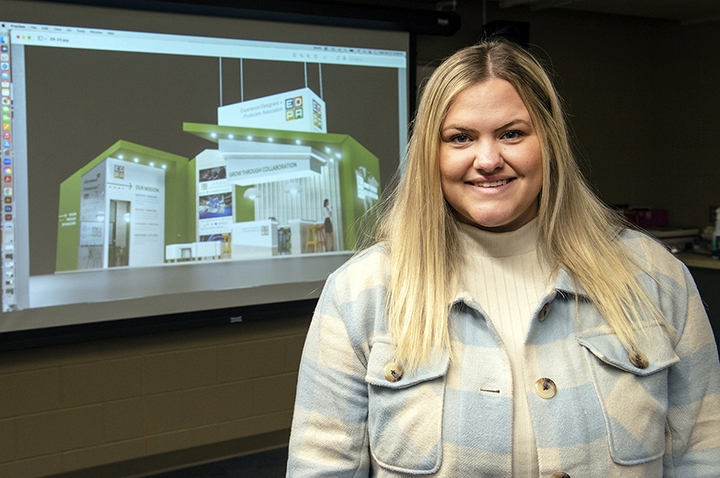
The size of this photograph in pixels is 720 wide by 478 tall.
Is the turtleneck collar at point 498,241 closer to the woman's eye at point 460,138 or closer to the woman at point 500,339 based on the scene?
the woman at point 500,339

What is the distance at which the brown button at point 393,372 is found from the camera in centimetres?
85

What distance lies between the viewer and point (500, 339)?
2.84ft

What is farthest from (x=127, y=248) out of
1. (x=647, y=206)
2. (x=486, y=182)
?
(x=647, y=206)

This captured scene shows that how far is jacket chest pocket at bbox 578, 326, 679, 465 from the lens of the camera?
2.68 feet

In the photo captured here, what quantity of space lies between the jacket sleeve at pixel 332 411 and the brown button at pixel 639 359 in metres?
0.44

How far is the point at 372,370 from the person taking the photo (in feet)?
2.84

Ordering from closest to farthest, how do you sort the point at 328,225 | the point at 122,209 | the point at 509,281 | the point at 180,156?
the point at 509,281
the point at 122,209
the point at 180,156
the point at 328,225

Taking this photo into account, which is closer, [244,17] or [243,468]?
[244,17]

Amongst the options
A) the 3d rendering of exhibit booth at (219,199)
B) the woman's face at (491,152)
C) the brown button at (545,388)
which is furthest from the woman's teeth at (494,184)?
the 3d rendering of exhibit booth at (219,199)

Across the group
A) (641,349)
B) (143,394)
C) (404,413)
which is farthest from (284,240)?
(641,349)

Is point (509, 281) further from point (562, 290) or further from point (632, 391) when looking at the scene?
point (632, 391)

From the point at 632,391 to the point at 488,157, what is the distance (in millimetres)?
438

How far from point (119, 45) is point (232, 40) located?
0.49 metres

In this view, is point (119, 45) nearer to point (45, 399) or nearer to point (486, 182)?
point (45, 399)
